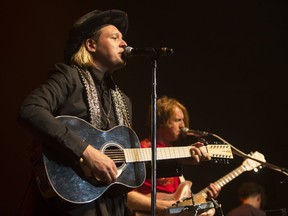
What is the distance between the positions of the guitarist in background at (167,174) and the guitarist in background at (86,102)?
517 mm

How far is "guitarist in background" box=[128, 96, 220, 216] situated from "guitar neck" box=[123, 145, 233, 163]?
0.06 m

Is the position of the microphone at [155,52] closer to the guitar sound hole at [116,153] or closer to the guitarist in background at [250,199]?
the guitar sound hole at [116,153]

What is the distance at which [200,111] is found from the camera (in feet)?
16.2

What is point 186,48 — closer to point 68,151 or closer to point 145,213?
point 145,213

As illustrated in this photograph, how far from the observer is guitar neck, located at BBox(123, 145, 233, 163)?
8.12 ft

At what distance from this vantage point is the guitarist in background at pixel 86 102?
6.89ft

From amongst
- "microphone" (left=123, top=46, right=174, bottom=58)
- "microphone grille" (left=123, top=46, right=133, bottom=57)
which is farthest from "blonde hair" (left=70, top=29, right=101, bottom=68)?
"microphone" (left=123, top=46, right=174, bottom=58)

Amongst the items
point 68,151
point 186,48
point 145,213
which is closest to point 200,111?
point 186,48

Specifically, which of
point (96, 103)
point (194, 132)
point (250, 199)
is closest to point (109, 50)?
point (96, 103)

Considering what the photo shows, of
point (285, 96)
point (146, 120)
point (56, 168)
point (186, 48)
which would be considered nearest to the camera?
point (56, 168)

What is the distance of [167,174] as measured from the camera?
2824 mm

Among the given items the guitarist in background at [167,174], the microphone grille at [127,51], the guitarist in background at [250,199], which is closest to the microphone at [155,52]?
the microphone grille at [127,51]

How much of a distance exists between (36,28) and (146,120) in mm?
1418

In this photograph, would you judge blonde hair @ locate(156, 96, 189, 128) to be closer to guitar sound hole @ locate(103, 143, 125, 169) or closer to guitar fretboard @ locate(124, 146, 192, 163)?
guitar fretboard @ locate(124, 146, 192, 163)
